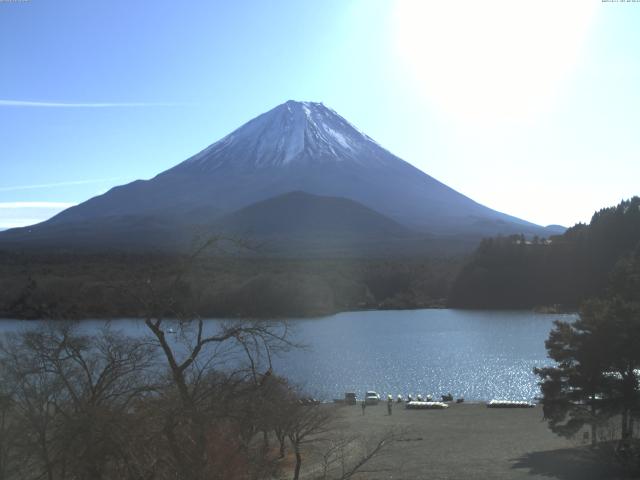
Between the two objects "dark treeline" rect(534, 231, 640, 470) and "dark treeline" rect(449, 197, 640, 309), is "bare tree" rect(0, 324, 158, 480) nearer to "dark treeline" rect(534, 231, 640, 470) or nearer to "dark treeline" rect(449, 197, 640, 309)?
"dark treeline" rect(534, 231, 640, 470)

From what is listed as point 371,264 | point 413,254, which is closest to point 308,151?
point 413,254

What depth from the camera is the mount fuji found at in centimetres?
7275

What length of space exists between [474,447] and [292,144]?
8704 centimetres

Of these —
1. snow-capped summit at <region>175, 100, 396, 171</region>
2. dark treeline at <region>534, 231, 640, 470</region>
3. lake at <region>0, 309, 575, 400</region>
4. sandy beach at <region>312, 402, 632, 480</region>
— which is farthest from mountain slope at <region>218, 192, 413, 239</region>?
dark treeline at <region>534, 231, 640, 470</region>

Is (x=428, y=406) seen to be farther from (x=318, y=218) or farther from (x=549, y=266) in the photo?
(x=318, y=218)

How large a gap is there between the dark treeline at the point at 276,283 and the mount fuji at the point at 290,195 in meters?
14.9

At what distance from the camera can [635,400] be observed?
997 cm

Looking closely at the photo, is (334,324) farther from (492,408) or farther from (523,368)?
(492,408)

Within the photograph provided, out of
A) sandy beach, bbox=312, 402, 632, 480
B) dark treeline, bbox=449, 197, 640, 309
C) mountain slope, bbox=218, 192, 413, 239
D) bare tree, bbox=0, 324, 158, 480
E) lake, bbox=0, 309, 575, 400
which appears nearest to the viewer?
bare tree, bbox=0, 324, 158, 480

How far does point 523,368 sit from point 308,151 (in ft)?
248

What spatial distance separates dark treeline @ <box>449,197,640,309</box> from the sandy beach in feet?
112

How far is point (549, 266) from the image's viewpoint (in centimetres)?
5069

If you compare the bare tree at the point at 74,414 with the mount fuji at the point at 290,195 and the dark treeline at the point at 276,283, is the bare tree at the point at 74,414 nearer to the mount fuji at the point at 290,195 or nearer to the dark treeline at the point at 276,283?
the dark treeline at the point at 276,283

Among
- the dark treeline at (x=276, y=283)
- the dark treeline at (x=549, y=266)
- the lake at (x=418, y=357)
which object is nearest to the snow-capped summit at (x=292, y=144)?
the dark treeline at (x=276, y=283)
